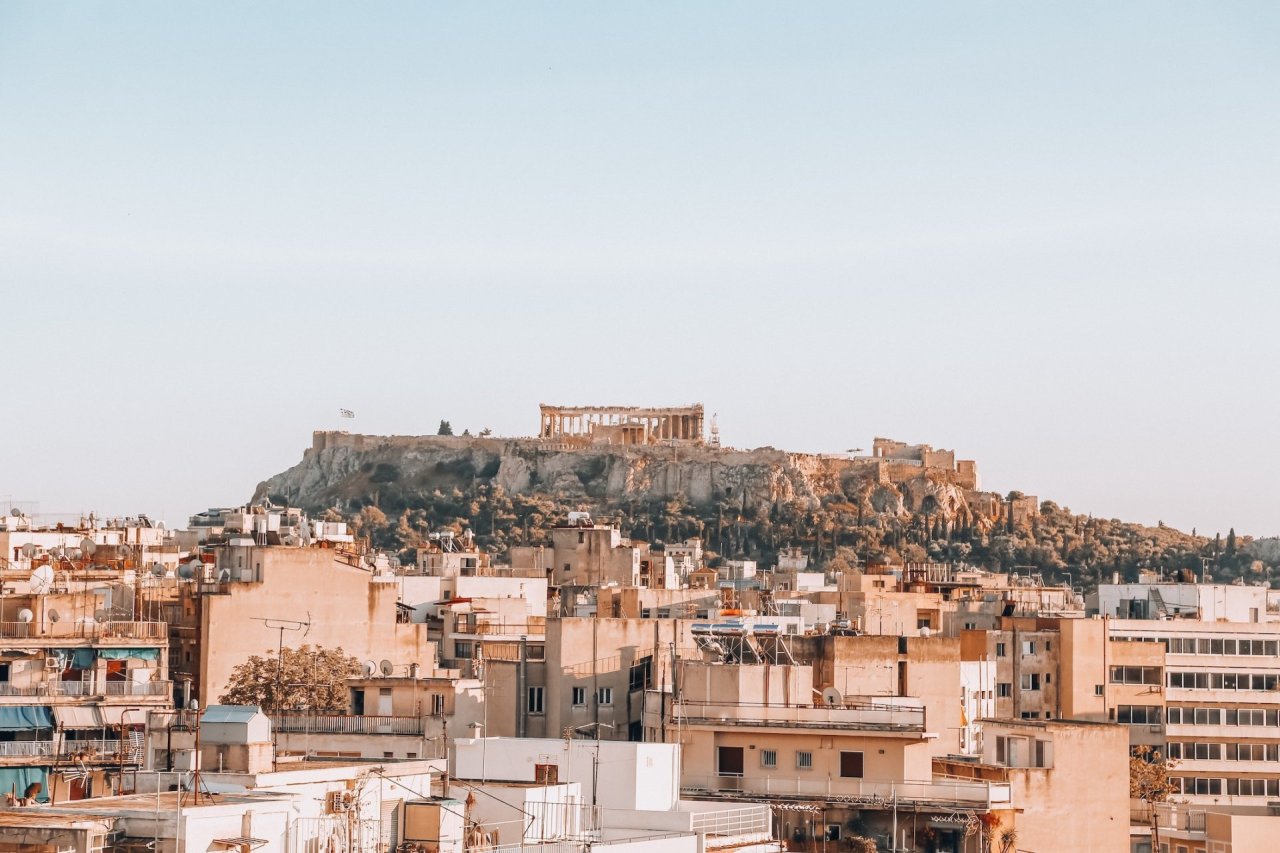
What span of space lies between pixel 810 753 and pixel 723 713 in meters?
1.97

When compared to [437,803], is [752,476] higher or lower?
higher

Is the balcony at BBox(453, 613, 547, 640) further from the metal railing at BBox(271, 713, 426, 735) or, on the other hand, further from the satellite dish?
the metal railing at BBox(271, 713, 426, 735)

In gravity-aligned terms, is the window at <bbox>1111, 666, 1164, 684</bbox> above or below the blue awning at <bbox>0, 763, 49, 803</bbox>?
above

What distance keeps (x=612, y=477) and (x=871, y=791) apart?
14191cm

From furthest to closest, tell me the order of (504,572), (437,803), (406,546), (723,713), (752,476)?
(752,476)
(406,546)
(504,572)
(723,713)
(437,803)

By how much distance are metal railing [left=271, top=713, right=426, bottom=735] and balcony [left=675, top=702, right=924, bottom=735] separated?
4.31m

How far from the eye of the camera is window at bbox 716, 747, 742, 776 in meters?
38.2

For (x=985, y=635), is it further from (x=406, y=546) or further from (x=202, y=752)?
(x=406, y=546)

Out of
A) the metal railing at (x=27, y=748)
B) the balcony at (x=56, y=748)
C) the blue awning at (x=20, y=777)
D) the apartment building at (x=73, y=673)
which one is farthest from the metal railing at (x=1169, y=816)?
the metal railing at (x=27, y=748)

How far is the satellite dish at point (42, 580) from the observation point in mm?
51594

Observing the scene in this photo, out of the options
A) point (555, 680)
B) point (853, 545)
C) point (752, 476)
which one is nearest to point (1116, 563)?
point (853, 545)

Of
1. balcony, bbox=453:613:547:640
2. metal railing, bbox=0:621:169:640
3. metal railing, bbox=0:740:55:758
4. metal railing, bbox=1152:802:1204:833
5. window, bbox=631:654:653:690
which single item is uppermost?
balcony, bbox=453:613:547:640

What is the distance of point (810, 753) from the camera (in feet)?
124

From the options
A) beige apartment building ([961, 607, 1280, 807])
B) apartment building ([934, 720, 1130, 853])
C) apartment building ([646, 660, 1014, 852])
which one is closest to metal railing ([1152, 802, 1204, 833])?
apartment building ([934, 720, 1130, 853])
